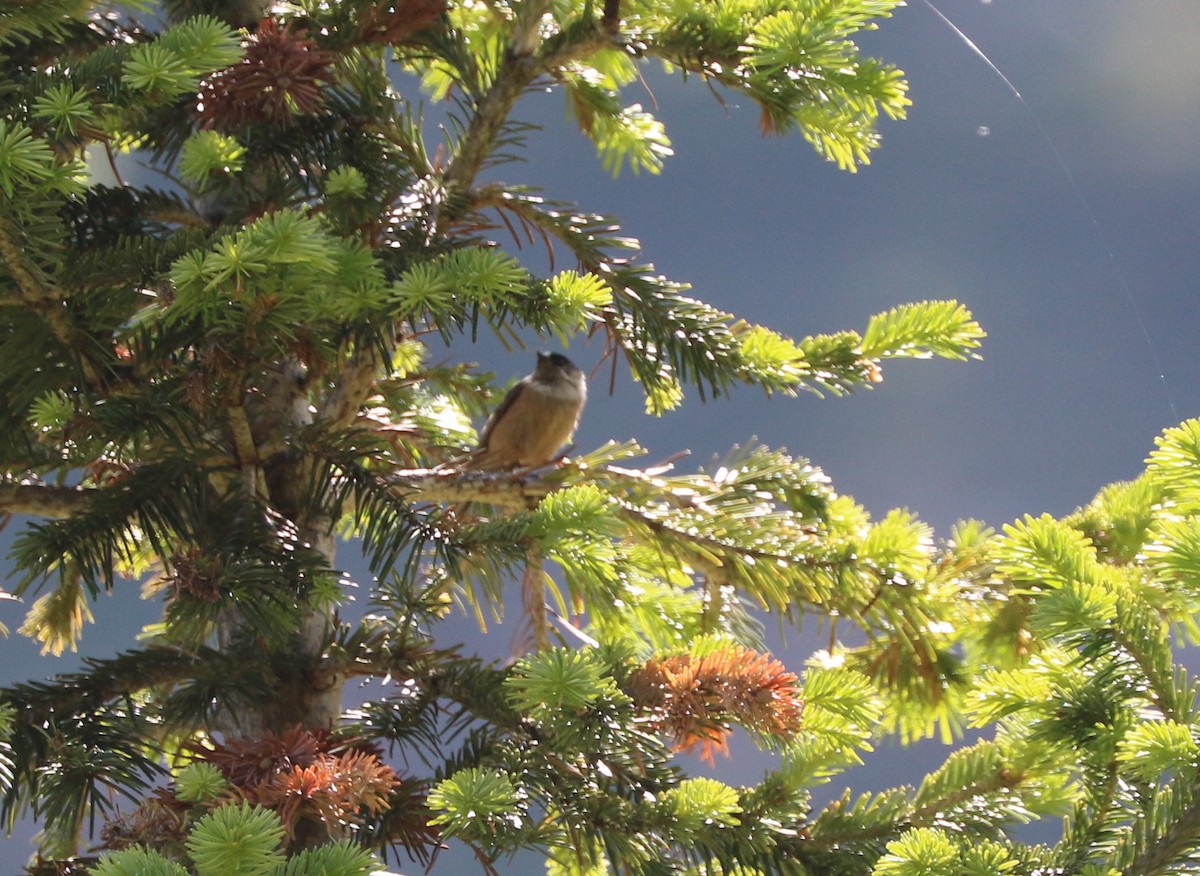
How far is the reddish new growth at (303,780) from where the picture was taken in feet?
2.90

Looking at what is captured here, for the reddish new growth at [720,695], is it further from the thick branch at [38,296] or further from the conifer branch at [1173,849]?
the thick branch at [38,296]

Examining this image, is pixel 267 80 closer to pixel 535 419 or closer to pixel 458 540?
pixel 458 540

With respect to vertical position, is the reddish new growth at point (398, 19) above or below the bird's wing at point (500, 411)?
above

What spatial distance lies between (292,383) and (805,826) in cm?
80

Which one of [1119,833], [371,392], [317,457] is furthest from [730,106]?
[1119,833]

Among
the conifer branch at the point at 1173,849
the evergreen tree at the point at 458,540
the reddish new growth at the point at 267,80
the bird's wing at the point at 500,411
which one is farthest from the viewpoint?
the bird's wing at the point at 500,411

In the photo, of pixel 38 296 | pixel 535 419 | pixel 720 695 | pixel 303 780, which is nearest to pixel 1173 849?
pixel 720 695

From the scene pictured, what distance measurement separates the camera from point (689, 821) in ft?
3.21

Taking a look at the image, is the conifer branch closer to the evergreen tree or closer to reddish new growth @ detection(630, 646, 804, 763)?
the evergreen tree

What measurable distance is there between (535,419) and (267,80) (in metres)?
0.93

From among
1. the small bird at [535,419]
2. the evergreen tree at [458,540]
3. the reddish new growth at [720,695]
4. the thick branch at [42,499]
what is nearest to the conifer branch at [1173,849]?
the evergreen tree at [458,540]

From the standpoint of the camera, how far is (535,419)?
206cm

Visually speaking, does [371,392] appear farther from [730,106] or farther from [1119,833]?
[1119,833]

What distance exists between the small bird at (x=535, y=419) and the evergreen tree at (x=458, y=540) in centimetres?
41
